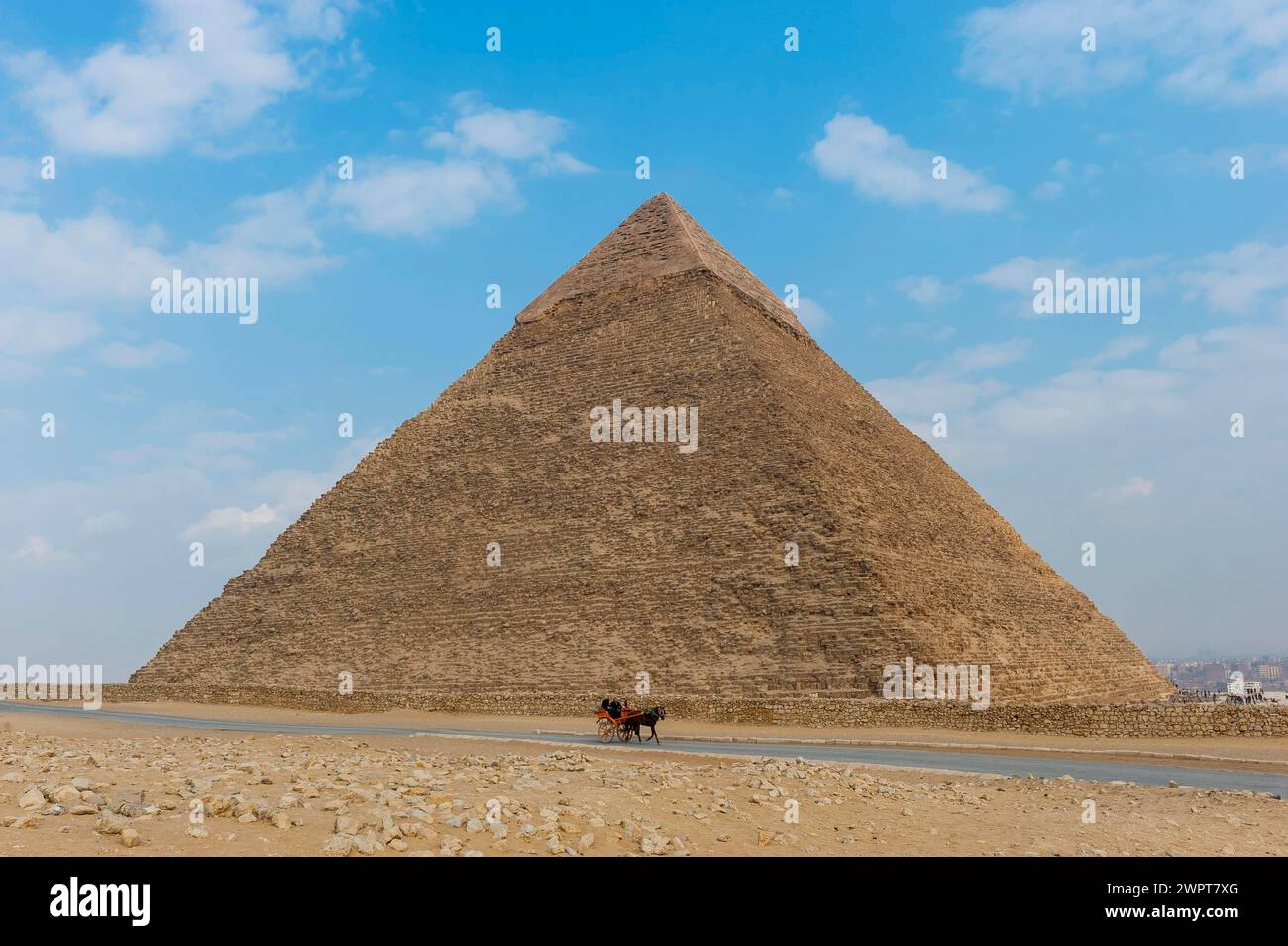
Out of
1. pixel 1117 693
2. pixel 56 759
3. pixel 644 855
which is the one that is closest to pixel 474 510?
pixel 1117 693

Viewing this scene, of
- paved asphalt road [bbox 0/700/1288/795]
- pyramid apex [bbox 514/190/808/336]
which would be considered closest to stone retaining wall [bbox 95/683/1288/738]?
paved asphalt road [bbox 0/700/1288/795]

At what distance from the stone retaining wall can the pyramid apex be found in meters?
21.2

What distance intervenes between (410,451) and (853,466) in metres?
18.5

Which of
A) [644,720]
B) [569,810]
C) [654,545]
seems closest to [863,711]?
[644,720]

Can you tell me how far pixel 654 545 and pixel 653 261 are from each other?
56.5ft

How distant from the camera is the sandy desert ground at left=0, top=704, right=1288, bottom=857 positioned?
5449mm

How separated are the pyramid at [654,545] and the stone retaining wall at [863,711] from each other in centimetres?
186

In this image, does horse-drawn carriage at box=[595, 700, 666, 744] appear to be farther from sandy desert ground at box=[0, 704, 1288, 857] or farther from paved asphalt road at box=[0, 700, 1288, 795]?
sandy desert ground at box=[0, 704, 1288, 857]

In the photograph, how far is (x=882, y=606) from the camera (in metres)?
25.7

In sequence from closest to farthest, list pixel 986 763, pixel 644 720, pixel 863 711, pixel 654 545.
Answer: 1. pixel 986 763
2. pixel 644 720
3. pixel 863 711
4. pixel 654 545

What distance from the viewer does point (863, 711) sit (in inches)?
822

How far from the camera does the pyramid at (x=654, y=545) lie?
2719 cm

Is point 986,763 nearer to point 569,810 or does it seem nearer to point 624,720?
point 624,720
